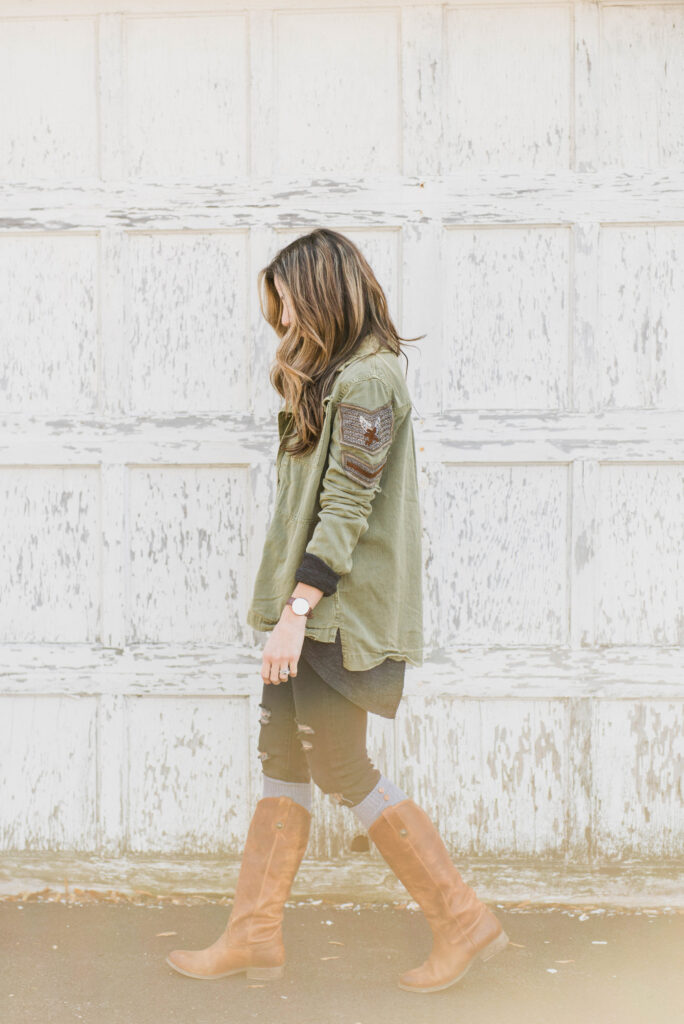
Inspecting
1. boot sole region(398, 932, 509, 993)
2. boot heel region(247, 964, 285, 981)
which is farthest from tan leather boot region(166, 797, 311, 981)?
boot sole region(398, 932, 509, 993)

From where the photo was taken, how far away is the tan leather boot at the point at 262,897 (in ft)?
8.14

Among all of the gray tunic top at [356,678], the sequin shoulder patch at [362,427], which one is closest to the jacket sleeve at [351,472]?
the sequin shoulder patch at [362,427]

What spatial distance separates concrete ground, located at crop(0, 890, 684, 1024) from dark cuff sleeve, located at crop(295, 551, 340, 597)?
1.08 meters

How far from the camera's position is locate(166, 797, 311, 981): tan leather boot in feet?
8.14

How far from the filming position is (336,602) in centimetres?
233

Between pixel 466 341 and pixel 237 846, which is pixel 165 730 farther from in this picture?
pixel 466 341

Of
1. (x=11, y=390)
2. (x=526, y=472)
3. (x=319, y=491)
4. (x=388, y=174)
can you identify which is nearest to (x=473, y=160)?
(x=388, y=174)

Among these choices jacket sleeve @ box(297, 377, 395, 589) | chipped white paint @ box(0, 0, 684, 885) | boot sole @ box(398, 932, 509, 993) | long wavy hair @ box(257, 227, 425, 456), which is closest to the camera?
jacket sleeve @ box(297, 377, 395, 589)

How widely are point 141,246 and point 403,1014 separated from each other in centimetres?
228

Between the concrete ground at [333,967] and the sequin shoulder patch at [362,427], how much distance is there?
140 cm

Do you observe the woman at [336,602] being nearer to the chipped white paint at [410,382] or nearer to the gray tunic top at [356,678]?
the gray tunic top at [356,678]

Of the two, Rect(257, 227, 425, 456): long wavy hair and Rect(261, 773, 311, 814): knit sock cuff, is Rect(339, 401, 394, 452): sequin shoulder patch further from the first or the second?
Rect(261, 773, 311, 814): knit sock cuff

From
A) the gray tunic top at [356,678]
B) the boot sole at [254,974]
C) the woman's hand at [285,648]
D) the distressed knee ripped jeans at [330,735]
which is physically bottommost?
the boot sole at [254,974]

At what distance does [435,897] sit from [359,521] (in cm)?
98
